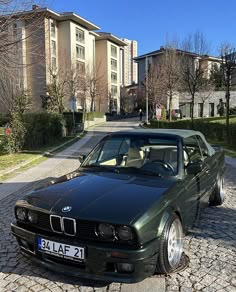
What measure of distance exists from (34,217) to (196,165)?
2087 mm

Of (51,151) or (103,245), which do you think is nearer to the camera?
(103,245)

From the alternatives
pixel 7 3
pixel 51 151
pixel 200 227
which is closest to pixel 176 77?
pixel 51 151

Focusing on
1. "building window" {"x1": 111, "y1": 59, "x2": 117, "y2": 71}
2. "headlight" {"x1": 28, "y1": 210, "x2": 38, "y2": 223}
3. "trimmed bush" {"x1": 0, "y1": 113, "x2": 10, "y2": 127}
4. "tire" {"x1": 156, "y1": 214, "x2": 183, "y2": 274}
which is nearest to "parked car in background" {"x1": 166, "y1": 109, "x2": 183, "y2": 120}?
"trimmed bush" {"x1": 0, "y1": 113, "x2": 10, "y2": 127}

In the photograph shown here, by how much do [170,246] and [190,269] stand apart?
0.44 metres

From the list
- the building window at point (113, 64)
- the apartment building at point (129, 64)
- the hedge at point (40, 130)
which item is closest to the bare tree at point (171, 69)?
the hedge at point (40, 130)

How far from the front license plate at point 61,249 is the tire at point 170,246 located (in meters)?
0.78

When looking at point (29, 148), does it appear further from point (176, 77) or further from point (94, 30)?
point (94, 30)

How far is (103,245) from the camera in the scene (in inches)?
124

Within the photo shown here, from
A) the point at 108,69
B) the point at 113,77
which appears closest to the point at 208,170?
the point at 108,69

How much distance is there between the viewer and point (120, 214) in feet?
10.5

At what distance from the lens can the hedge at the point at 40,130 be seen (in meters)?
17.5

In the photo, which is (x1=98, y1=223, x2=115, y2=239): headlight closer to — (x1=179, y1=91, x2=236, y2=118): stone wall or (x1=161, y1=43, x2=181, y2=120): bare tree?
(x1=161, y1=43, x2=181, y2=120): bare tree

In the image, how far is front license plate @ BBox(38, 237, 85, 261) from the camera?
322cm

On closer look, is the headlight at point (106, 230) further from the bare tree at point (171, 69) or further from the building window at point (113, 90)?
the building window at point (113, 90)
